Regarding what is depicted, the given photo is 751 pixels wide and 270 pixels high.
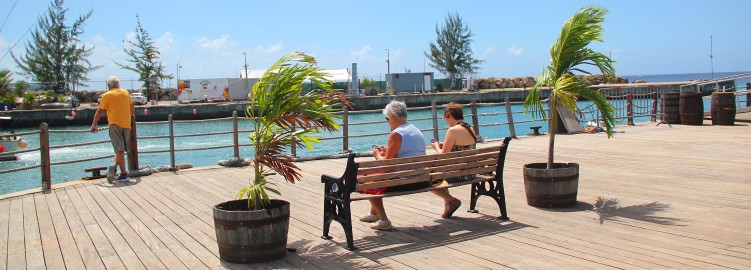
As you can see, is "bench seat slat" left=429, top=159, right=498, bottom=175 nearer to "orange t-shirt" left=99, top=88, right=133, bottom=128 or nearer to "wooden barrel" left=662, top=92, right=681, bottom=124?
"orange t-shirt" left=99, top=88, right=133, bottom=128

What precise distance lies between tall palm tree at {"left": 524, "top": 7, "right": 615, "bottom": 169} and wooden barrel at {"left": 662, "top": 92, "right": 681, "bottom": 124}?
10560 mm

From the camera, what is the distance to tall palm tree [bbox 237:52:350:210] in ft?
15.7

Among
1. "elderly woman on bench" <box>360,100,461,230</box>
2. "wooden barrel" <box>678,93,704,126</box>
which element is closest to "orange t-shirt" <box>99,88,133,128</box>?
"elderly woman on bench" <box>360,100,461,230</box>

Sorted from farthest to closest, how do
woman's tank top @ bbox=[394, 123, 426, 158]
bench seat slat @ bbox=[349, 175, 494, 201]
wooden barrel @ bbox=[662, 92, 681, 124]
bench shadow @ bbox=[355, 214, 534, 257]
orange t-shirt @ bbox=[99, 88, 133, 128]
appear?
1. wooden barrel @ bbox=[662, 92, 681, 124]
2. orange t-shirt @ bbox=[99, 88, 133, 128]
3. woman's tank top @ bbox=[394, 123, 426, 158]
4. bench seat slat @ bbox=[349, 175, 494, 201]
5. bench shadow @ bbox=[355, 214, 534, 257]

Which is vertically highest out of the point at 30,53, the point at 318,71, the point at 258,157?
the point at 30,53

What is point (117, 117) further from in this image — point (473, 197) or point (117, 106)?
point (473, 197)

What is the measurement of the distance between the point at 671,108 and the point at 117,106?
12.8 m

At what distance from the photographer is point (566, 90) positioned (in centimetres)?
628

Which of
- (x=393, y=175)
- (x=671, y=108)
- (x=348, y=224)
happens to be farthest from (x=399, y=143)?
(x=671, y=108)

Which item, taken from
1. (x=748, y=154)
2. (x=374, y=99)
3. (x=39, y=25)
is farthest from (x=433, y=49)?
(x=748, y=154)

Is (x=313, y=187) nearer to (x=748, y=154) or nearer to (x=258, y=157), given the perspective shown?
(x=258, y=157)

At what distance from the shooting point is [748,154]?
1015 centimetres

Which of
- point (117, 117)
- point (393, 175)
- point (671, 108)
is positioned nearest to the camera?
point (393, 175)

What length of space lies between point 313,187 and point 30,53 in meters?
53.5
